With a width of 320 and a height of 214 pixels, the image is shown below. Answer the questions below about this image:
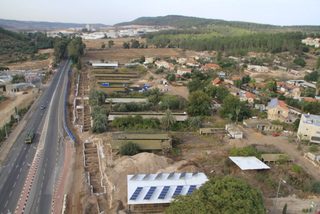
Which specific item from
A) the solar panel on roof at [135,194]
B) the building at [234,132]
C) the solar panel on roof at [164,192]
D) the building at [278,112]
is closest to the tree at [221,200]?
the solar panel on roof at [164,192]

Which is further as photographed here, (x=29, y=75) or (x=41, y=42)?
(x=41, y=42)

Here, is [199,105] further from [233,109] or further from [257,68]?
[257,68]

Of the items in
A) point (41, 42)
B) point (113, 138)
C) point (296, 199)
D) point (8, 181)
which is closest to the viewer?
point (296, 199)

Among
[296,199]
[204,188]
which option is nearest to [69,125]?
[204,188]

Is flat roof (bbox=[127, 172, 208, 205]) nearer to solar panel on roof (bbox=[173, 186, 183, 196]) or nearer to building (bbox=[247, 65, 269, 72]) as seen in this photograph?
solar panel on roof (bbox=[173, 186, 183, 196])

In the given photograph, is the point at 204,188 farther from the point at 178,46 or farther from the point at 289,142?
the point at 178,46
